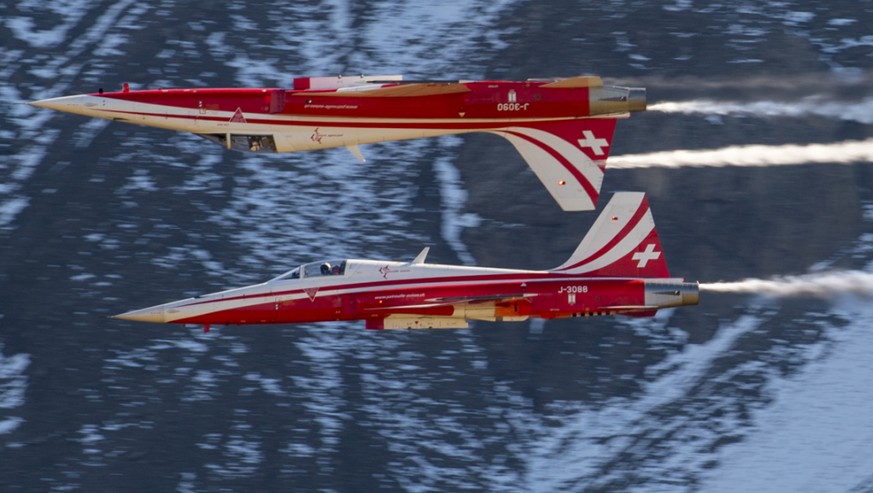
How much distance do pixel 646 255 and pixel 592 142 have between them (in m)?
3.95

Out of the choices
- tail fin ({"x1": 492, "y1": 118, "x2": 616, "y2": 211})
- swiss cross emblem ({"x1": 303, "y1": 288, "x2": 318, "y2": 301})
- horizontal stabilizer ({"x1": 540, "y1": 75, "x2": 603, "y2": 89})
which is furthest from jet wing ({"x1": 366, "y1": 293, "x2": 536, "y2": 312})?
horizontal stabilizer ({"x1": 540, "y1": 75, "x2": 603, "y2": 89})

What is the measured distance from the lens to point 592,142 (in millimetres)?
59875

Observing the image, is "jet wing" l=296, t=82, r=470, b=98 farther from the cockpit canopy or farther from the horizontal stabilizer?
the cockpit canopy

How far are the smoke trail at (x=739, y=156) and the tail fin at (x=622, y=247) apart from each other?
33003 mm

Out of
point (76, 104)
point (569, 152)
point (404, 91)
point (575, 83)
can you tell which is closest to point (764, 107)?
point (569, 152)

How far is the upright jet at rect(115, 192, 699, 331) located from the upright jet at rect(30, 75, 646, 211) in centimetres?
212

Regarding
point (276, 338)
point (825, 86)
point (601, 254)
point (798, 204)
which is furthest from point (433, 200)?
point (601, 254)

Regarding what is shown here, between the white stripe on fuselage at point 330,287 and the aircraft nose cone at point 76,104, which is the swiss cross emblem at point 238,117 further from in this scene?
the white stripe on fuselage at point 330,287

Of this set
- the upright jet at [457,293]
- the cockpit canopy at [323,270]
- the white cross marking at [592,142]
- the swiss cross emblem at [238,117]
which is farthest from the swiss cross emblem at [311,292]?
the white cross marking at [592,142]

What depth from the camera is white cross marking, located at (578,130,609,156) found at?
59.8m

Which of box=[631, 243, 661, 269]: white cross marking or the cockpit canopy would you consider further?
box=[631, 243, 661, 269]: white cross marking

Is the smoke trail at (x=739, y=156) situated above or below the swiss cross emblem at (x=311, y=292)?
above

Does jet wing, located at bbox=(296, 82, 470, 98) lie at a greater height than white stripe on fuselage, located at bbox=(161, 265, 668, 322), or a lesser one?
greater

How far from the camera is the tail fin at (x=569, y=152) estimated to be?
196ft
